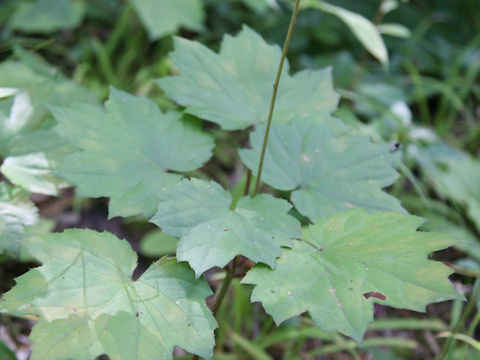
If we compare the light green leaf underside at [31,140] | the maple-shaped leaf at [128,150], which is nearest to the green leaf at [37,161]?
the light green leaf underside at [31,140]

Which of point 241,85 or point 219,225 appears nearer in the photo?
point 219,225

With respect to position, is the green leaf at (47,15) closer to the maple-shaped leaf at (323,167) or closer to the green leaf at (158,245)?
the green leaf at (158,245)

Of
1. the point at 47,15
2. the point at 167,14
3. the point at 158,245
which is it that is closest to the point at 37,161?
the point at 158,245

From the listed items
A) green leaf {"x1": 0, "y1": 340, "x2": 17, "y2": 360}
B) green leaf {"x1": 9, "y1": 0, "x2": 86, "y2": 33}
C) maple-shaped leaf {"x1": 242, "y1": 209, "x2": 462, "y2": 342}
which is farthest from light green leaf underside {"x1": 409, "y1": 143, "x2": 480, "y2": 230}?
green leaf {"x1": 9, "y1": 0, "x2": 86, "y2": 33}

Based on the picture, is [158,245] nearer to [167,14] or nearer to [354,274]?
[354,274]

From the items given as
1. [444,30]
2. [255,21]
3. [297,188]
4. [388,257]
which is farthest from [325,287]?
[444,30]

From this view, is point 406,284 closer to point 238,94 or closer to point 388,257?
point 388,257
